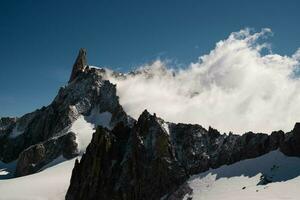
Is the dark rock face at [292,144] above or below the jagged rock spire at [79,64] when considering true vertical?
below

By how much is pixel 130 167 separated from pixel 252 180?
21.5 meters

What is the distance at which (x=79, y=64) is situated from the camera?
492 feet

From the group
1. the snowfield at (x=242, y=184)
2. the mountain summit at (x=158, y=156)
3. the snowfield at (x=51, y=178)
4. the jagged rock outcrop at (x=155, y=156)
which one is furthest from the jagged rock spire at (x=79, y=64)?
the jagged rock outcrop at (x=155, y=156)

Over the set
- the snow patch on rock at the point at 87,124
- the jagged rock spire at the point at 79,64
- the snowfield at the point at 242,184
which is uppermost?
the jagged rock spire at the point at 79,64

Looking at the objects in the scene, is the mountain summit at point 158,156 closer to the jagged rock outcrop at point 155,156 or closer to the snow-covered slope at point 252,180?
the jagged rock outcrop at point 155,156

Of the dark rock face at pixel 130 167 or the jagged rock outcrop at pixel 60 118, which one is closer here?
the dark rock face at pixel 130 167

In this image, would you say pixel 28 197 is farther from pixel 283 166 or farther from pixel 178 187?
pixel 283 166

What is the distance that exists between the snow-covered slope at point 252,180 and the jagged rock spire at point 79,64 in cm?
8945

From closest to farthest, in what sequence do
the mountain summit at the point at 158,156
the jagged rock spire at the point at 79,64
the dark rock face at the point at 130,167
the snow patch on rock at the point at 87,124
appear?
the mountain summit at the point at 158,156 < the dark rock face at the point at 130,167 < the snow patch on rock at the point at 87,124 < the jagged rock spire at the point at 79,64

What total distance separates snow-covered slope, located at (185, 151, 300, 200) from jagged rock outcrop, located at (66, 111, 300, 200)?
1834mm

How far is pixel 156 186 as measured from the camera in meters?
68.2

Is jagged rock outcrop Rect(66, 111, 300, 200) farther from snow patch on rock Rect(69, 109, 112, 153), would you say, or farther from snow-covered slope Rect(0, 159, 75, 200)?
snow patch on rock Rect(69, 109, 112, 153)

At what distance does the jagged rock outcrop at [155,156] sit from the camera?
67.0 m

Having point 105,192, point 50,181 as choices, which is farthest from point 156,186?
point 50,181
